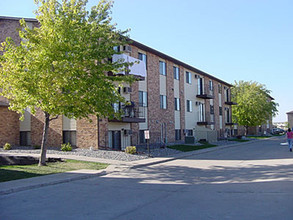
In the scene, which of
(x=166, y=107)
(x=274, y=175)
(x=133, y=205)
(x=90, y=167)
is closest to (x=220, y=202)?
(x=133, y=205)

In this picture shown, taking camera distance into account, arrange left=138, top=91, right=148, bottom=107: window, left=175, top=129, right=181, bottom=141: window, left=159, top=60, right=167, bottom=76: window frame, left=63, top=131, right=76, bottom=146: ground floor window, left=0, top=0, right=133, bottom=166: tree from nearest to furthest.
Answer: left=0, top=0, right=133, bottom=166: tree
left=63, top=131, right=76, bottom=146: ground floor window
left=138, top=91, right=148, bottom=107: window
left=159, top=60, right=167, bottom=76: window frame
left=175, top=129, right=181, bottom=141: window

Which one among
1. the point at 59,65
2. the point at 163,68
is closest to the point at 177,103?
the point at 163,68

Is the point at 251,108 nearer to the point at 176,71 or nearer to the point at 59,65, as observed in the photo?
the point at 176,71

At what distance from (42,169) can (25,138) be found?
525 inches

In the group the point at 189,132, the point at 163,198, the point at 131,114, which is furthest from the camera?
the point at 189,132

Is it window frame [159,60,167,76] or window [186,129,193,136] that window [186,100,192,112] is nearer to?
window [186,129,193,136]

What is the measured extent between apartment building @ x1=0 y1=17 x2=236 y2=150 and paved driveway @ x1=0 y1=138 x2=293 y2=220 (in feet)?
22.6

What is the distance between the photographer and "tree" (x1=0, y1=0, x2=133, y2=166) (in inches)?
566

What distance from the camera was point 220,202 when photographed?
7.66 m

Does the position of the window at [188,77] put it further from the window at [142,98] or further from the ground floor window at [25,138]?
the ground floor window at [25,138]

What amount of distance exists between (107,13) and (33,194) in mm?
10466

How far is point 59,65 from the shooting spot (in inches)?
557

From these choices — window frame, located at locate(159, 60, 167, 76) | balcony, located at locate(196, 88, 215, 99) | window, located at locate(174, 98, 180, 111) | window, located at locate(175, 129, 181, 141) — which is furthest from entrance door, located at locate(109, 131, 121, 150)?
balcony, located at locate(196, 88, 215, 99)

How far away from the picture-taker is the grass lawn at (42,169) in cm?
1259
